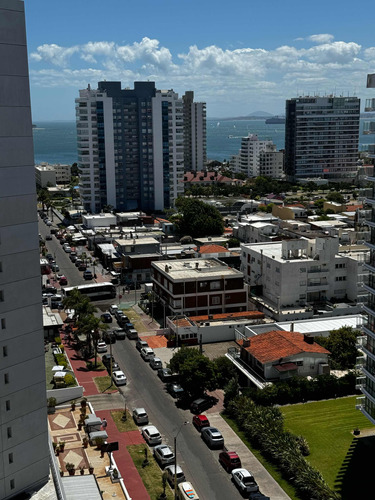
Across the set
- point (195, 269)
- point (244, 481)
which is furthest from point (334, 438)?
point (195, 269)

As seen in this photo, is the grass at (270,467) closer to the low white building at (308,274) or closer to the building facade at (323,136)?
the low white building at (308,274)

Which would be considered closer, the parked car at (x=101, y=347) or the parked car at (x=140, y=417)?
the parked car at (x=140, y=417)

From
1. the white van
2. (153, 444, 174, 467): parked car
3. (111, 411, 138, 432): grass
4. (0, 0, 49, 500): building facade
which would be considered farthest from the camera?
(111, 411, 138, 432): grass

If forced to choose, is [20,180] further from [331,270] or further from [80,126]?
[80,126]

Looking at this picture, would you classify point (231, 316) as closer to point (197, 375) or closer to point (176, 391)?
point (176, 391)

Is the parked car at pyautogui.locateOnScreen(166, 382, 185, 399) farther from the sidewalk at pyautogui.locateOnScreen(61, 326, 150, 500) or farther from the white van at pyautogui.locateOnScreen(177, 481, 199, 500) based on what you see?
the white van at pyautogui.locateOnScreen(177, 481, 199, 500)

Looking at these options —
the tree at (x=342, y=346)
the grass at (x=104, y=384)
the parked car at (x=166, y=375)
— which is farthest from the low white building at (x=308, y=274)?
the grass at (x=104, y=384)

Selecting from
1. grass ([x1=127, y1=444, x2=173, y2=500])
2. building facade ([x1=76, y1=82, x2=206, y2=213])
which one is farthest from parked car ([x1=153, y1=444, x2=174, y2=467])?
building facade ([x1=76, y1=82, x2=206, y2=213])
